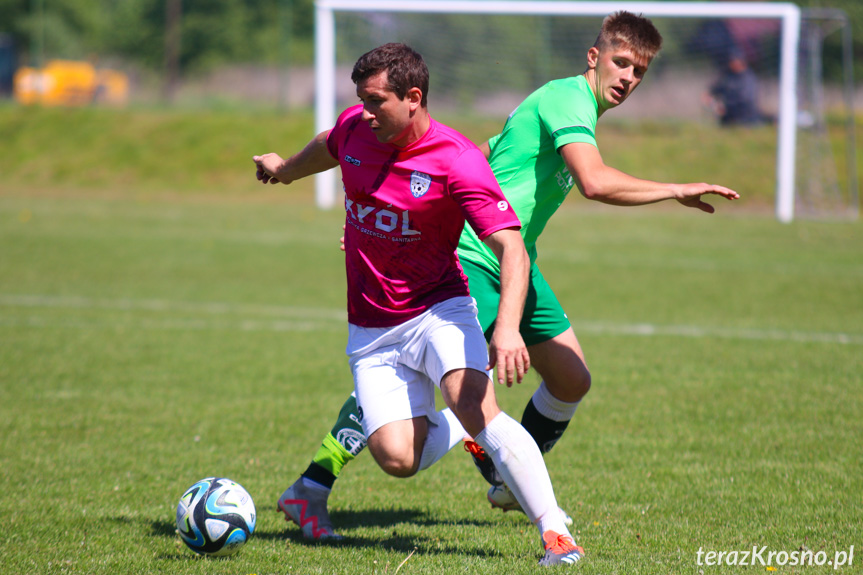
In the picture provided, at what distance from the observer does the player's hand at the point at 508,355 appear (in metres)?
3.21

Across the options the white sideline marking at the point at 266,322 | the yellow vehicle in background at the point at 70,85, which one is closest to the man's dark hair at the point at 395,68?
the white sideline marking at the point at 266,322

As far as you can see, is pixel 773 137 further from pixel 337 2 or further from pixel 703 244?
pixel 337 2

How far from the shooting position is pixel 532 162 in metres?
3.98

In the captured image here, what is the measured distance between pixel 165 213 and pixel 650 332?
14193 millimetres

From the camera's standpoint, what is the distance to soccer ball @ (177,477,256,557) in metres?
3.68

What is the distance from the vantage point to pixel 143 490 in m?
4.63

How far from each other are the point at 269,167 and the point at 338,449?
4.55 feet

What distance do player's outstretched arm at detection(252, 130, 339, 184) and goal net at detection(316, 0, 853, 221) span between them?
13.7 m

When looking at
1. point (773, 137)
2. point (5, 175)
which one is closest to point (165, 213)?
point (5, 175)

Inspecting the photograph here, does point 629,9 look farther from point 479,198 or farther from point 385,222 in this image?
point 479,198

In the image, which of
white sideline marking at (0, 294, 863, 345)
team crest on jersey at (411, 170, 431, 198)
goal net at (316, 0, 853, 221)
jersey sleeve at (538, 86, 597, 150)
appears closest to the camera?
team crest on jersey at (411, 170, 431, 198)

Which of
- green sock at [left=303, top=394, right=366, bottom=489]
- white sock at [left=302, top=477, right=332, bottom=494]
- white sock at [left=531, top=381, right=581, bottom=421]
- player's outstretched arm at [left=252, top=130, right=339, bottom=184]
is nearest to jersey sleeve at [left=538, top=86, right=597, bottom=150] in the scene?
player's outstretched arm at [left=252, top=130, right=339, bottom=184]

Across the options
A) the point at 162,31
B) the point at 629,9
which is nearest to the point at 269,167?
the point at 629,9

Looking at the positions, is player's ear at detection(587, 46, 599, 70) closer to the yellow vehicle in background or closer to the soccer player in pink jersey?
the soccer player in pink jersey
